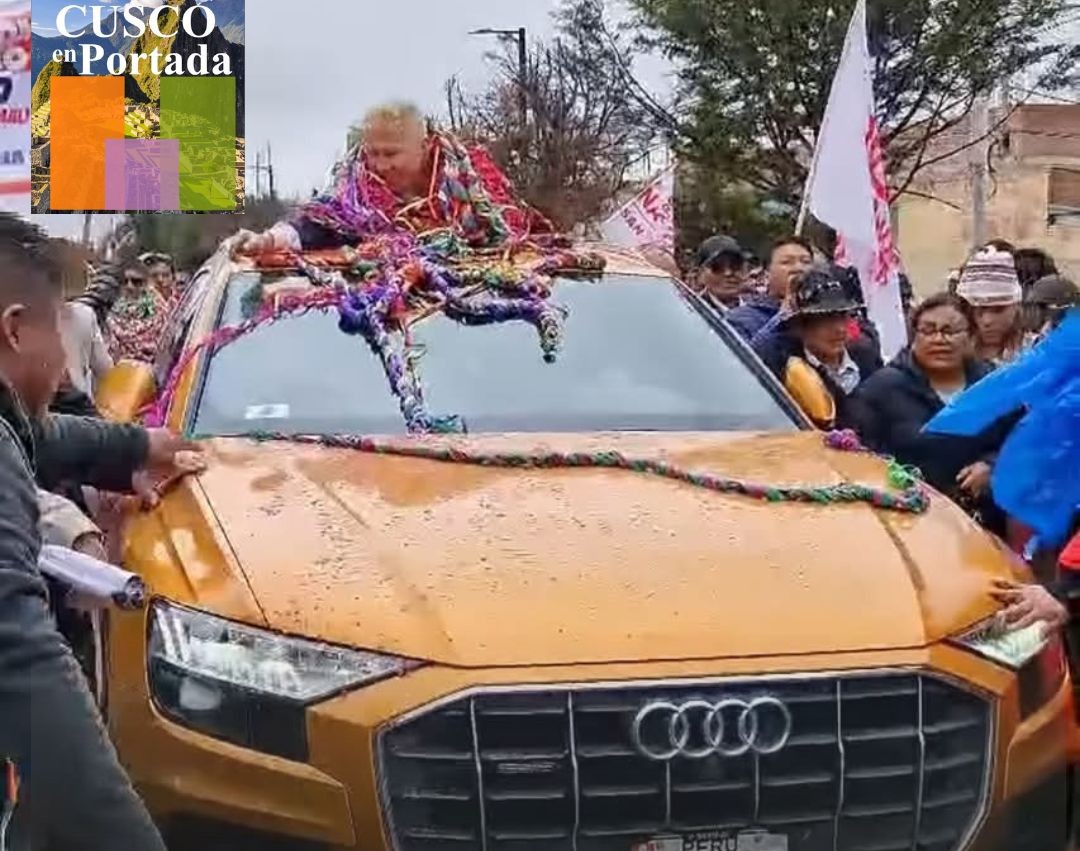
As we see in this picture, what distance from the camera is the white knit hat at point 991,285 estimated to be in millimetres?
6469

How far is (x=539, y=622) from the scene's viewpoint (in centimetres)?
356

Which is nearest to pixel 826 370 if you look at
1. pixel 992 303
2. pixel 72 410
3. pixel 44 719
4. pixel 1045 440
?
pixel 992 303

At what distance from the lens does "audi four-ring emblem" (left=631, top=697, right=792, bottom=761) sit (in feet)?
11.4

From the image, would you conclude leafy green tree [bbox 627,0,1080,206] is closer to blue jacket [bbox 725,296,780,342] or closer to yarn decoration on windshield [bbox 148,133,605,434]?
blue jacket [bbox 725,296,780,342]

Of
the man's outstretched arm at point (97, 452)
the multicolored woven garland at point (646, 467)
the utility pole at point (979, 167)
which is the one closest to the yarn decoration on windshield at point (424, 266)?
the multicolored woven garland at point (646, 467)

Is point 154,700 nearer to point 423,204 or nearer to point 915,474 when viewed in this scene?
point 915,474

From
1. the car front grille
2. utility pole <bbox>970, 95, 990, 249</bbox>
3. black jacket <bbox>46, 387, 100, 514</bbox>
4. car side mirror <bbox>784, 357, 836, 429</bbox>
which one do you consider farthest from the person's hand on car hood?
utility pole <bbox>970, 95, 990, 249</bbox>

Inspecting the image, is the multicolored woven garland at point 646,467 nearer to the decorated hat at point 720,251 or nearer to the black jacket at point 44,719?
the black jacket at point 44,719

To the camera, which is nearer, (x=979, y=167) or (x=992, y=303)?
(x=992, y=303)

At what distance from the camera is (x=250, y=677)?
3.54 meters

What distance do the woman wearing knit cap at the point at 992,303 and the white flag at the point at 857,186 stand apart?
5.76 feet

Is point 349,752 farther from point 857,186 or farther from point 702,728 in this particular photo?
point 857,186

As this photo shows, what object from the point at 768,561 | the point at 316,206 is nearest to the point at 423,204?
the point at 316,206

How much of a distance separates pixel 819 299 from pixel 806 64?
58.4 feet
